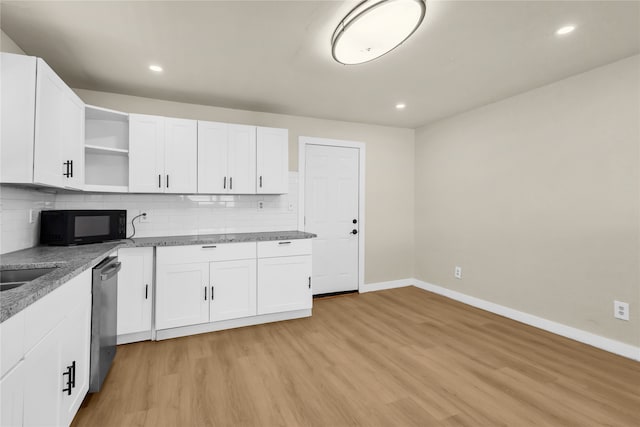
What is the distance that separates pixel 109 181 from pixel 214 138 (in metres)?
1.15

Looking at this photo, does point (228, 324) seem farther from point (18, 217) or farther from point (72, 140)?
point (72, 140)

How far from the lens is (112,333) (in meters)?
2.25

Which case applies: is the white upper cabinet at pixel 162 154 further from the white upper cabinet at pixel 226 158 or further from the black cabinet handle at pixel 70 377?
the black cabinet handle at pixel 70 377

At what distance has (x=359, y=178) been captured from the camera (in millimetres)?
4484

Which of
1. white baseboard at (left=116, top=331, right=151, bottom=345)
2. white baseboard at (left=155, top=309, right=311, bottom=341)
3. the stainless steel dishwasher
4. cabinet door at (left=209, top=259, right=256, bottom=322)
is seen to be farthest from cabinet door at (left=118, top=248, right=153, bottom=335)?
cabinet door at (left=209, top=259, right=256, bottom=322)

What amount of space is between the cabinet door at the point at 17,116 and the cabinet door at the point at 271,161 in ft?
6.38

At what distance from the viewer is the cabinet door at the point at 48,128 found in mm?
1868

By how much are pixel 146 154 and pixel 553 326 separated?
4.45 metres

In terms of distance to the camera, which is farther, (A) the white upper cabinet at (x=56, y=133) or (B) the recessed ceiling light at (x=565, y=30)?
(B) the recessed ceiling light at (x=565, y=30)

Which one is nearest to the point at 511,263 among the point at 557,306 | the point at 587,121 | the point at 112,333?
the point at 557,306

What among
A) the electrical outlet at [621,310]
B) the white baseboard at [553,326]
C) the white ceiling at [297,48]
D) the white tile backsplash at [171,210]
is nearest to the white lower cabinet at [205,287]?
the white tile backsplash at [171,210]

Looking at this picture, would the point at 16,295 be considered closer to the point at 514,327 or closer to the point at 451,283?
the point at 514,327

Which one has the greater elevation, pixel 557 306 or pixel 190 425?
pixel 557 306

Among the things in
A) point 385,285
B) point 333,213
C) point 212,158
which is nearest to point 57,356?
point 212,158
